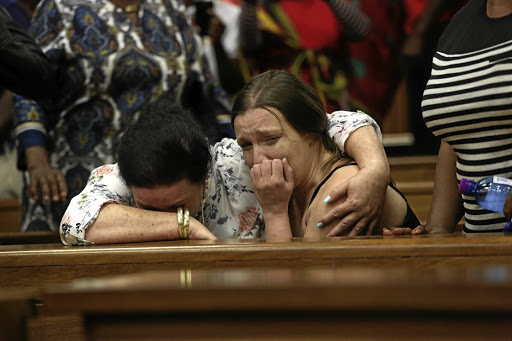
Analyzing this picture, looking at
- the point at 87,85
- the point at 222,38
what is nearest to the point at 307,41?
the point at 222,38

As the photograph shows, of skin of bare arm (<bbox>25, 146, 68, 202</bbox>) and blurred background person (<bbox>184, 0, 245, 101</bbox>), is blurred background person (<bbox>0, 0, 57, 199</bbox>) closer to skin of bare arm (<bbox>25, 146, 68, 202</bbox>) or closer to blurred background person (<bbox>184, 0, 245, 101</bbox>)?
skin of bare arm (<bbox>25, 146, 68, 202</bbox>)

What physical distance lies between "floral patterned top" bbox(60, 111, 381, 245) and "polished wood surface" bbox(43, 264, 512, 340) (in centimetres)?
98

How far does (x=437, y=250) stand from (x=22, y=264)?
0.84 metres

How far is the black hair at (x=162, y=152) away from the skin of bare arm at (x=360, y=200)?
349mm

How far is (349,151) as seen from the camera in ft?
6.25

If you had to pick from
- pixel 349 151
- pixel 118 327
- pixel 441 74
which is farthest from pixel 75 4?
pixel 118 327

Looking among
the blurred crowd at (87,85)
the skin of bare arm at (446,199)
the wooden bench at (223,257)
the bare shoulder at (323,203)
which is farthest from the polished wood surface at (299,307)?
the blurred crowd at (87,85)

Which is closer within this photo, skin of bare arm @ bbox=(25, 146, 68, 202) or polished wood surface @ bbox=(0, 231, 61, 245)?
polished wood surface @ bbox=(0, 231, 61, 245)

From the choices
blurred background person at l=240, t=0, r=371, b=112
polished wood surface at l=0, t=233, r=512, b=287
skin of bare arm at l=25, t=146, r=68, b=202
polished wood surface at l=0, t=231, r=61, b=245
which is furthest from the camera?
blurred background person at l=240, t=0, r=371, b=112

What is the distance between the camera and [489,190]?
1.65 m

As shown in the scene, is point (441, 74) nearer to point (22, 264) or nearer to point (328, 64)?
point (22, 264)

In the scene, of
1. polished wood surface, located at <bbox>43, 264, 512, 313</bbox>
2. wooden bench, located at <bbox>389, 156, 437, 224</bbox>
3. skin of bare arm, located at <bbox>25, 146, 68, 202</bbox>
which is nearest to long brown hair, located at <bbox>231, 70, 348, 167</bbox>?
skin of bare arm, located at <bbox>25, 146, 68, 202</bbox>

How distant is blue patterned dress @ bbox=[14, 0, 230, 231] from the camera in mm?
2443

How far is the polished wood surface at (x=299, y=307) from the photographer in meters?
0.85
